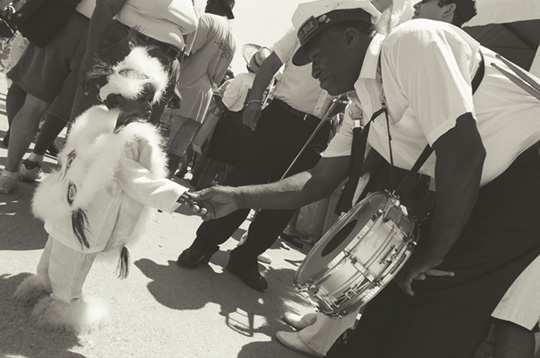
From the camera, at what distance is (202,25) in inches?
189

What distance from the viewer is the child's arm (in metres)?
2.15

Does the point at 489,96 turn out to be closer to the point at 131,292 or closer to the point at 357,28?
the point at 357,28

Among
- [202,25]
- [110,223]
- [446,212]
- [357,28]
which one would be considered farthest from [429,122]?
[202,25]

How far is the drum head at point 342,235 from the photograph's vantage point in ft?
6.19

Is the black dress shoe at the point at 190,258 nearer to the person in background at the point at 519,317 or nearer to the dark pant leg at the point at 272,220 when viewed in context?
the dark pant leg at the point at 272,220

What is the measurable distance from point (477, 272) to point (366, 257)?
0.42 m

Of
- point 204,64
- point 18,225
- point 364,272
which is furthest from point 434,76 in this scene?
point 204,64

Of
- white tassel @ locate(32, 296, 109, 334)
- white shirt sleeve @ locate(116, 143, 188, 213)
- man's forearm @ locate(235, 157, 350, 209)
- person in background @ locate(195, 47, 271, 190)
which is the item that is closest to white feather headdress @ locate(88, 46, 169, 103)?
white shirt sleeve @ locate(116, 143, 188, 213)

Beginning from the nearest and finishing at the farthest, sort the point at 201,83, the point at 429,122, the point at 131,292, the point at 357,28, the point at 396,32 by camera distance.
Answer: the point at 429,122
the point at 396,32
the point at 357,28
the point at 131,292
the point at 201,83

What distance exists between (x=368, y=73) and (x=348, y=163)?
592mm

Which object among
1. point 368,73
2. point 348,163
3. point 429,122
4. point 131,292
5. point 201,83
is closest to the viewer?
point 429,122

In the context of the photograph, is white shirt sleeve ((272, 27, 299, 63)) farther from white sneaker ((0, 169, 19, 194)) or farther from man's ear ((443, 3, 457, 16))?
white sneaker ((0, 169, 19, 194))

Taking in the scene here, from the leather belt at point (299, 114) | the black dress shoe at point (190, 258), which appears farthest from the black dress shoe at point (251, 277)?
the leather belt at point (299, 114)

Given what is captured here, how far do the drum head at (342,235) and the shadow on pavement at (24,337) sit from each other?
1032mm
